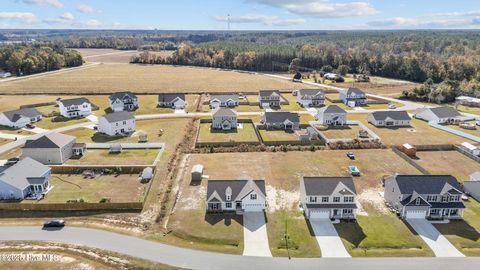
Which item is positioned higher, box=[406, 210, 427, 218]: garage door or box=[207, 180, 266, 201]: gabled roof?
box=[207, 180, 266, 201]: gabled roof

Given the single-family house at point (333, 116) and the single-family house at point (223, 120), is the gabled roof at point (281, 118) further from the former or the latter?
the single-family house at point (223, 120)

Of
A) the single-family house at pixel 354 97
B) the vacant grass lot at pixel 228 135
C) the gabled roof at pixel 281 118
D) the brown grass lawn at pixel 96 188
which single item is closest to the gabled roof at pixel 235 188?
the brown grass lawn at pixel 96 188

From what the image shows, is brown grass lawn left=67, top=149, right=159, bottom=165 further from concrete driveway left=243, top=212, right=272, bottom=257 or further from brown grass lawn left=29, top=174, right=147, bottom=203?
concrete driveway left=243, top=212, right=272, bottom=257

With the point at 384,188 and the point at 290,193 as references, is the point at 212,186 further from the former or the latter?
the point at 384,188

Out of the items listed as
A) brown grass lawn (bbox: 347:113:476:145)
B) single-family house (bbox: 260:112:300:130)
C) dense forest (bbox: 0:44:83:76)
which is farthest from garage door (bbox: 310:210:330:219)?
dense forest (bbox: 0:44:83:76)

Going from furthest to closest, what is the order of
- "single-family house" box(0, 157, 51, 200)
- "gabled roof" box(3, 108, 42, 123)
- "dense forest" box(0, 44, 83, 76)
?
"dense forest" box(0, 44, 83, 76) < "gabled roof" box(3, 108, 42, 123) < "single-family house" box(0, 157, 51, 200)
